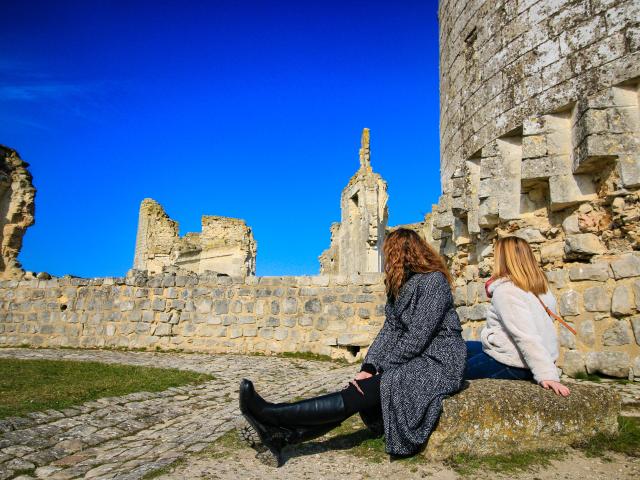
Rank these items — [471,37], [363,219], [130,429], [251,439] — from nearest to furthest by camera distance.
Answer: [251,439], [130,429], [471,37], [363,219]

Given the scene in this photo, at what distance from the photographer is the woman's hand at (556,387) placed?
299 centimetres

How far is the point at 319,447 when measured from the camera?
A: 3.21 m

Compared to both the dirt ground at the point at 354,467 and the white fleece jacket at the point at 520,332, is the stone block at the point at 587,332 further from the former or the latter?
the dirt ground at the point at 354,467

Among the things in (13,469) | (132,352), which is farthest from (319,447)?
(132,352)

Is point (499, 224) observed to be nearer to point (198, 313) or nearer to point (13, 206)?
point (198, 313)

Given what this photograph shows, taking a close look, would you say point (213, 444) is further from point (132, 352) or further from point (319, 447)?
point (132, 352)

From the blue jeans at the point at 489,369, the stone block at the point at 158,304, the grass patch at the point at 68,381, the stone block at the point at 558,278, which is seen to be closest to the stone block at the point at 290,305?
the stone block at the point at 158,304

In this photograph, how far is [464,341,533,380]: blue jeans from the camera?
3.32m

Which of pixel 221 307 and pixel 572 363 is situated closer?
pixel 572 363

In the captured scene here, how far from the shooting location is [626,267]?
16.1 feet

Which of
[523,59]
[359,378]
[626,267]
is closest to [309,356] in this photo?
[626,267]

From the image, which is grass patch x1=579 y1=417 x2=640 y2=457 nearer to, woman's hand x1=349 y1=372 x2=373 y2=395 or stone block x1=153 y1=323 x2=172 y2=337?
woman's hand x1=349 y1=372 x2=373 y2=395

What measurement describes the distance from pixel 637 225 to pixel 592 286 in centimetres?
75

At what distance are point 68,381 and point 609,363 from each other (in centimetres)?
635
